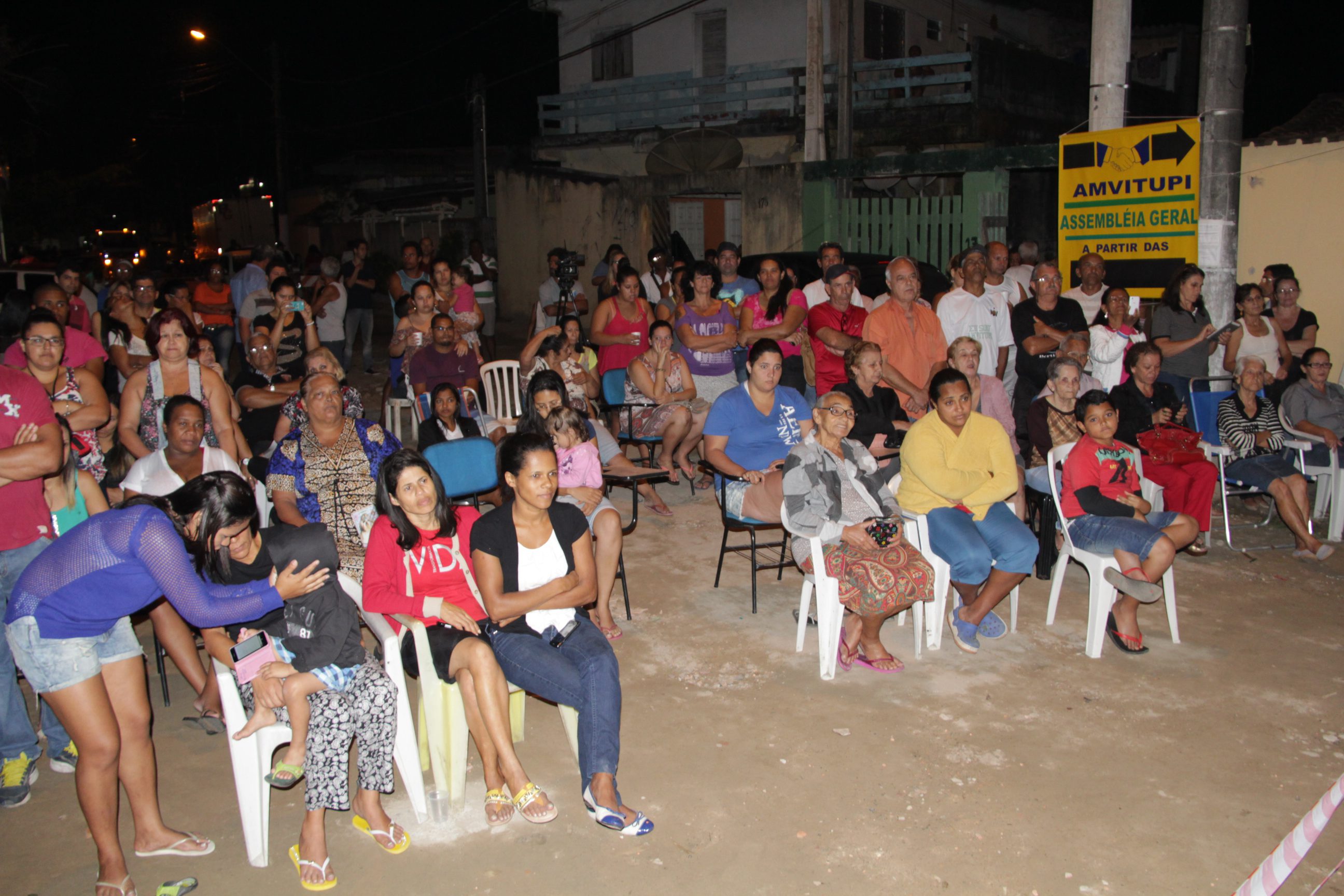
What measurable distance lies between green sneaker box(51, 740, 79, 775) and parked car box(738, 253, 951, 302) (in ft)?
25.4

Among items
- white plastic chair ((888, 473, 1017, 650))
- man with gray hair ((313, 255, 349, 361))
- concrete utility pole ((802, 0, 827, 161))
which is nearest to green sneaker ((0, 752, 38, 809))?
white plastic chair ((888, 473, 1017, 650))

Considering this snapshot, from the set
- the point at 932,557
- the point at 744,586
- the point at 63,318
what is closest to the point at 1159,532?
the point at 932,557

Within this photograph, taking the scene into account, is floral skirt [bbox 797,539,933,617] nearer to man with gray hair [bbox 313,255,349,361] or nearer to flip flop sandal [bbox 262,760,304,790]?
flip flop sandal [bbox 262,760,304,790]

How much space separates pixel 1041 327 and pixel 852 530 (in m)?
3.23

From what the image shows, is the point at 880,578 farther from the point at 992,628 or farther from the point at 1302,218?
the point at 1302,218

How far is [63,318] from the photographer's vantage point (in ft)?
22.9

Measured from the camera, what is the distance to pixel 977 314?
7277mm

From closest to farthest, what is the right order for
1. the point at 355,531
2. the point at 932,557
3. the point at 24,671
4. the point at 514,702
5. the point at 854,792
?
the point at 24,671, the point at 854,792, the point at 514,702, the point at 355,531, the point at 932,557

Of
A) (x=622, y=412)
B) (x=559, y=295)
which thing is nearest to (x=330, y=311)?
(x=559, y=295)

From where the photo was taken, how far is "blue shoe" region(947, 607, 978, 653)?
5.02m

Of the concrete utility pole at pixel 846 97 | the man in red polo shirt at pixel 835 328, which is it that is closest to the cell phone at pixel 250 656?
the man in red polo shirt at pixel 835 328

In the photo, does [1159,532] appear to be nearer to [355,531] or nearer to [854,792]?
[854,792]

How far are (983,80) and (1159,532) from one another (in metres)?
14.0

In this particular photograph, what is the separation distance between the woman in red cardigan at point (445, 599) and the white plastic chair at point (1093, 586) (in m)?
2.89
